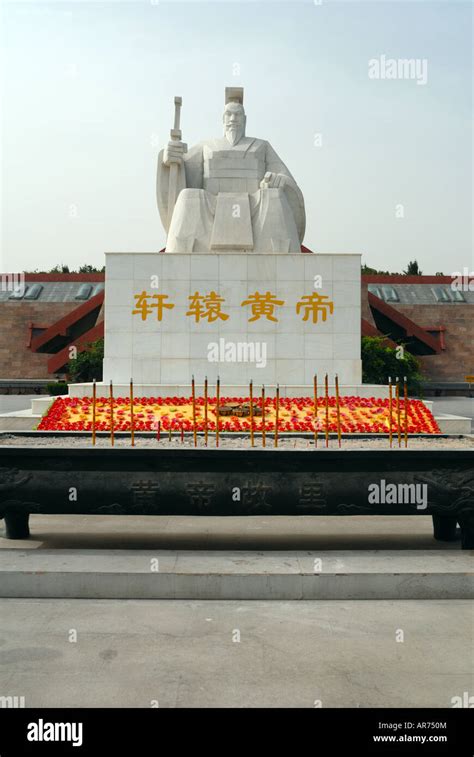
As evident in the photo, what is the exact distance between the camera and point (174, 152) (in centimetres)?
1012

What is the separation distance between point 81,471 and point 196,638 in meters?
1.33

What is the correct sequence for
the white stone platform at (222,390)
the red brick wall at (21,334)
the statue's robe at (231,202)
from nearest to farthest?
1. the white stone platform at (222,390)
2. the statue's robe at (231,202)
3. the red brick wall at (21,334)

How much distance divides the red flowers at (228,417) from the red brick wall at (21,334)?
17.5m

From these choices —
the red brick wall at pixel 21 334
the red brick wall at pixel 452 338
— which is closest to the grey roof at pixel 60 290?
the red brick wall at pixel 21 334

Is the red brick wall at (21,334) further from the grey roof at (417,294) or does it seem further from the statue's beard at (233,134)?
the statue's beard at (233,134)

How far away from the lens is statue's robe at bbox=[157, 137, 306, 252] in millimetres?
9891

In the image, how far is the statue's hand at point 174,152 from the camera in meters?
10.1

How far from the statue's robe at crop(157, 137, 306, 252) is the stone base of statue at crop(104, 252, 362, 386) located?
2.03ft

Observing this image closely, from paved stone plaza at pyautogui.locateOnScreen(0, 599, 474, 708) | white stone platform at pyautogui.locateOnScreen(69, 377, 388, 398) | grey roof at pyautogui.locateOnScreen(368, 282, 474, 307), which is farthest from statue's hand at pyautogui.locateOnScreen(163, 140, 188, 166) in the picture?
grey roof at pyautogui.locateOnScreen(368, 282, 474, 307)

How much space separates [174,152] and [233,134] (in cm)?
88

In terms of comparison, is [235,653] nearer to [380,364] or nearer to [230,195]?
[230,195]

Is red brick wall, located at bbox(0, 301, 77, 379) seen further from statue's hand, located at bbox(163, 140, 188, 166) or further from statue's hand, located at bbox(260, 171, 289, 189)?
statue's hand, located at bbox(260, 171, 289, 189)

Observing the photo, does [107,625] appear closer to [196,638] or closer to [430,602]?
[196,638]
